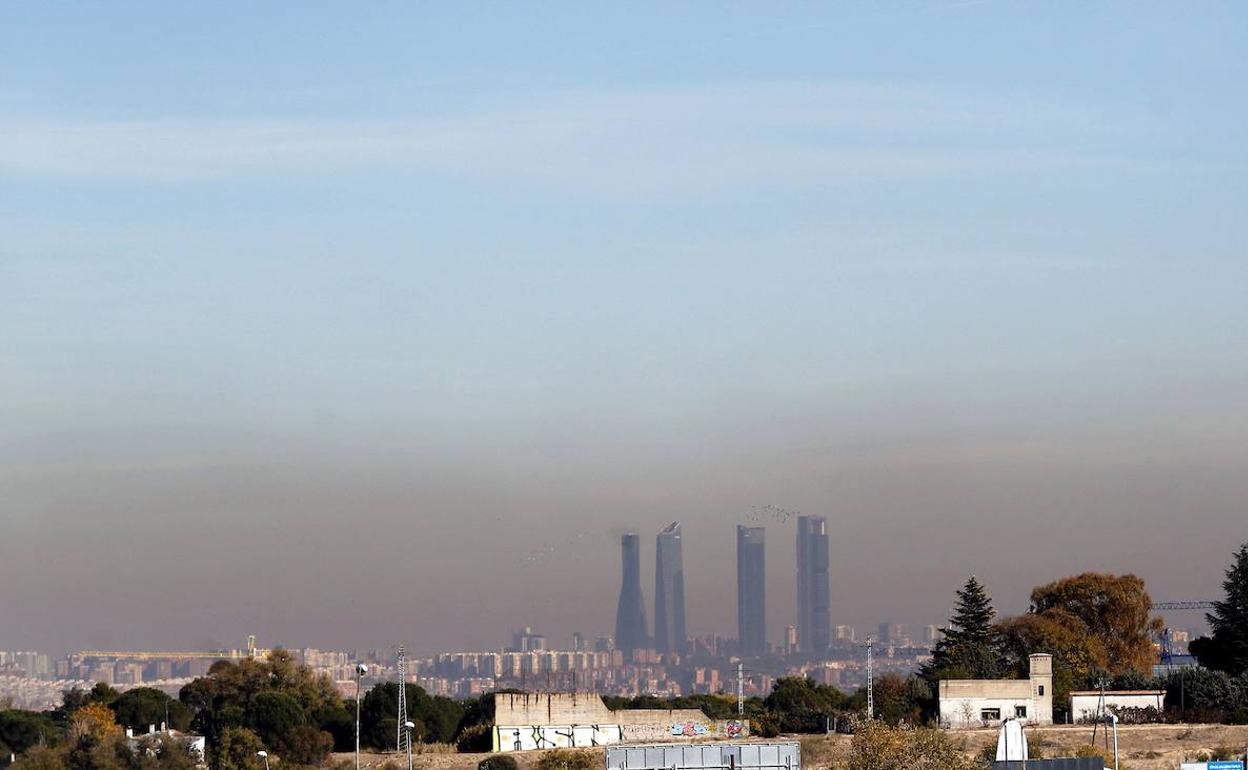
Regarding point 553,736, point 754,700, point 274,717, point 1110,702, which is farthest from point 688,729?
point 754,700

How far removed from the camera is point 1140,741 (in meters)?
85.8

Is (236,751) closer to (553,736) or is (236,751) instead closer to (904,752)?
(553,736)

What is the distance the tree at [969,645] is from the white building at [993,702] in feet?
32.3

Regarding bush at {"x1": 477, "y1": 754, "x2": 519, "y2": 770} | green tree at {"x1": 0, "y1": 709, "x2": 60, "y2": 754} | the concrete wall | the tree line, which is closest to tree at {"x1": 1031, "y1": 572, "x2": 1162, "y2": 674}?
the tree line

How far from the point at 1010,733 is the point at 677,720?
3001 cm

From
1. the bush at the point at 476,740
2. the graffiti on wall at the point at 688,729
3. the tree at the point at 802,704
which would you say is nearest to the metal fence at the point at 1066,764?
the graffiti on wall at the point at 688,729

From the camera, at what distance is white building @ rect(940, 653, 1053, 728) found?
9069 cm

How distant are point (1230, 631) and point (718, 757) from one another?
62532mm

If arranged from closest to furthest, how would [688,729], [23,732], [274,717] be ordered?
1. [274,717]
2. [688,729]
3. [23,732]

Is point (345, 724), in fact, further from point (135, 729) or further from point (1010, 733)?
point (1010, 733)

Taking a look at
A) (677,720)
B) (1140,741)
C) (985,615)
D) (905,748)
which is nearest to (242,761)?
(677,720)

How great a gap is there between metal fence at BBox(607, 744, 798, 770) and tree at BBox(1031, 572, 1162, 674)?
207 feet

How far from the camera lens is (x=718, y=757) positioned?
5431 centimetres

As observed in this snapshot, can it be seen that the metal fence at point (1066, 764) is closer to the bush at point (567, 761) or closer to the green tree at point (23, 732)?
the bush at point (567, 761)
